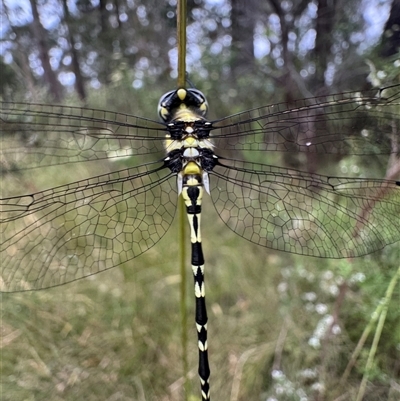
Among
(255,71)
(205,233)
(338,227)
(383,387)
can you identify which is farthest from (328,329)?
(255,71)

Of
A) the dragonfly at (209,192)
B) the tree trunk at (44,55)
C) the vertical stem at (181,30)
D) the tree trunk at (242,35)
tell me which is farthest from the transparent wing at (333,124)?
the tree trunk at (44,55)

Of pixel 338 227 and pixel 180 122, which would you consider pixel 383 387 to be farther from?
pixel 180 122

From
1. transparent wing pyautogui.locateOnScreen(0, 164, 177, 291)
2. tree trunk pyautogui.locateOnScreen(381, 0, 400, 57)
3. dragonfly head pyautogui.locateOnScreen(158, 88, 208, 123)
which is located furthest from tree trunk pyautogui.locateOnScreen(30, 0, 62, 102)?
tree trunk pyautogui.locateOnScreen(381, 0, 400, 57)

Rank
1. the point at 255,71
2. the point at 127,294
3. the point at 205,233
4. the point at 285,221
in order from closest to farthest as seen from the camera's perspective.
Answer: the point at 285,221 → the point at 127,294 → the point at 205,233 → the point at 255,71

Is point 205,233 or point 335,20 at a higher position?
point 335,20

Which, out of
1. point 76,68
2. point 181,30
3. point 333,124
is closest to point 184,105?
point 181,30

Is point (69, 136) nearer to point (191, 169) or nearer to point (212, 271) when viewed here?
point (191, 169)

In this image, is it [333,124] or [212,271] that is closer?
[333,124]
